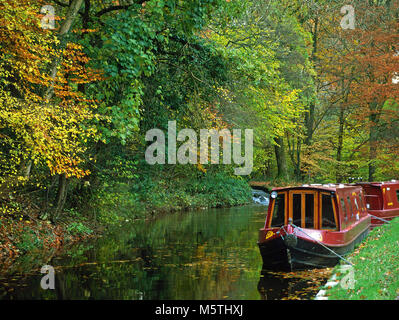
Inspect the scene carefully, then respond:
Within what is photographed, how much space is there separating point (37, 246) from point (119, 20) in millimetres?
7149

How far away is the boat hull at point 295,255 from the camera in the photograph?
40.1 feet

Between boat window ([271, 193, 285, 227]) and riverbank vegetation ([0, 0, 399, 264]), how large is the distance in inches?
190

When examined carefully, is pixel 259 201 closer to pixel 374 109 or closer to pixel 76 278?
pixel 374 109

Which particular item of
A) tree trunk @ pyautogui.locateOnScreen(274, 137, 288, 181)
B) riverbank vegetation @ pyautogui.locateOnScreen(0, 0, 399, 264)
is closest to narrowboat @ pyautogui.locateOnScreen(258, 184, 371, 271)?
riverbank vegetation @ pyautogui.locateOnScreen(0, 0, 399, 264)

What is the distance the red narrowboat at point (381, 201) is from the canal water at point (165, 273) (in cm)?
619

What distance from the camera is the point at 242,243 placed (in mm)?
16828

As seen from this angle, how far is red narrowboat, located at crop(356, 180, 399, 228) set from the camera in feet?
69.1

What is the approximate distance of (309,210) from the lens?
1346 cm

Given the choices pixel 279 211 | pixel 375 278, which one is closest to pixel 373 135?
pixel 279 211

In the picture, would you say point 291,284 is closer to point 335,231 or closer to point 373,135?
point 335,231
